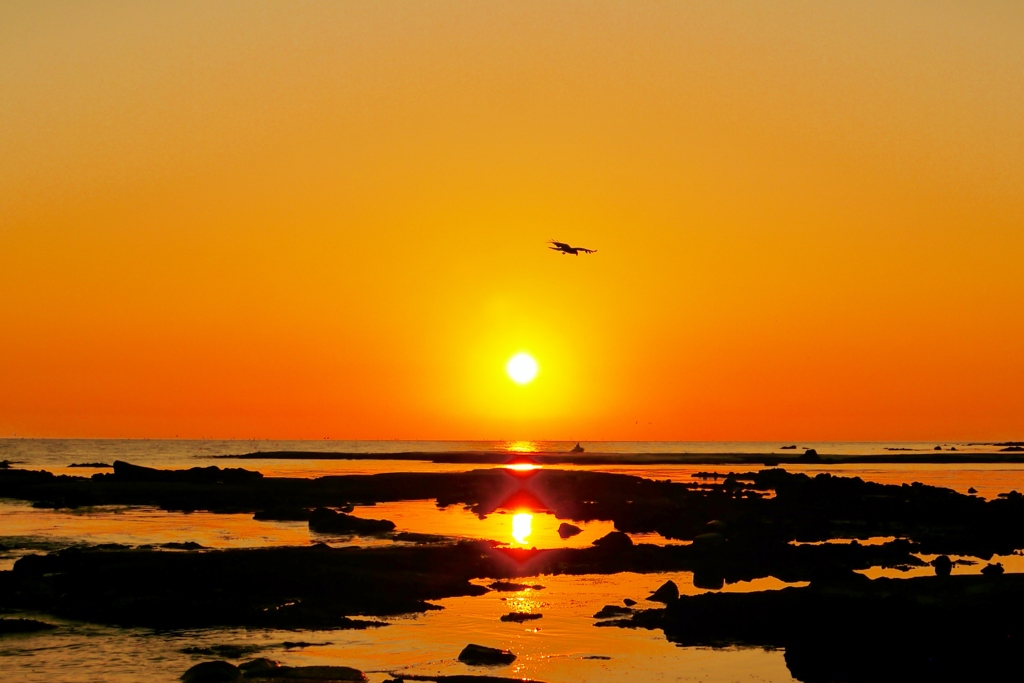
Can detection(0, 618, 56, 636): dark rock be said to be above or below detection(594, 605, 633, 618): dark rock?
below

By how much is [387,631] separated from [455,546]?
14.0 meters

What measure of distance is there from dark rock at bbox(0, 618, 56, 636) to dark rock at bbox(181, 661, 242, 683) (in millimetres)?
7083

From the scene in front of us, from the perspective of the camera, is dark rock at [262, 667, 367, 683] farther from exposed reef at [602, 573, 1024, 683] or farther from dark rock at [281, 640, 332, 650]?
exposed reef at [602, 573, 1024, 683]

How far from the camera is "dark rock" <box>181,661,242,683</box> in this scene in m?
20.9

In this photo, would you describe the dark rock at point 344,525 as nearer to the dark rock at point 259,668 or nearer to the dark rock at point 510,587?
the dark rock at point 510,587

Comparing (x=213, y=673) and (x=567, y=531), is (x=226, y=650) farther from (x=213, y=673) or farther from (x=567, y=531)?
(x=567, y=531)

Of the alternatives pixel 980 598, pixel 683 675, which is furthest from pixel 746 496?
pixel 683 675

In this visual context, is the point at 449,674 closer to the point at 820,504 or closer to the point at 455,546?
the point at 455,546

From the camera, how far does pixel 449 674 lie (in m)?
21.9

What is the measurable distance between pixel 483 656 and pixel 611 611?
21.0 feet

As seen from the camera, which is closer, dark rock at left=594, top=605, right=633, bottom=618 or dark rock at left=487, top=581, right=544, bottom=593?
dark rock at left=594, top=605, right=633, bottom=618

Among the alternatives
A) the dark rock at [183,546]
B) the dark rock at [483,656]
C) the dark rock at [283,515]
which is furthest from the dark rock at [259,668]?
the dark rock at [283,515]

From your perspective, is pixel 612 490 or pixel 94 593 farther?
pixel 612 490

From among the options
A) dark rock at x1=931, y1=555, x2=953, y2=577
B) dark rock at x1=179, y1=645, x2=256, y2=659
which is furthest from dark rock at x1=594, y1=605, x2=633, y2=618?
dark rock at x1=931, y1=555, x2=953, y2=577
